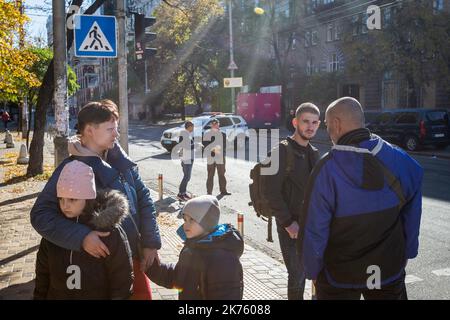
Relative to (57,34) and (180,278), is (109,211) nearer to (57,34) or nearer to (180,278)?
(180,278)

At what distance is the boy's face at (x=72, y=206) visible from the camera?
107 inches

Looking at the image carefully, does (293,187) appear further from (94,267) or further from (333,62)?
(333,62)

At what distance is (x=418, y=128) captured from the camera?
20984 millimetres

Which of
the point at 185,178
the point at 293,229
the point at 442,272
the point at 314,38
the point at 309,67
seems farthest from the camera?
the point at 309,67

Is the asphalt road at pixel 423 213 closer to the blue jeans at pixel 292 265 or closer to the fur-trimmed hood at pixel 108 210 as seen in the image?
the blue jeans at pixel 292 265

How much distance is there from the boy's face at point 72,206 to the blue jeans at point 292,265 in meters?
1.90

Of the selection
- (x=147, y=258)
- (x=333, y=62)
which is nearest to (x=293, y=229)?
(x=147, y=258)

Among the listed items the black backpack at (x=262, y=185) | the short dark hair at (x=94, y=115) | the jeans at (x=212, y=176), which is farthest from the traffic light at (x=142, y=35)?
the short dark hair at (x=94, y=115)

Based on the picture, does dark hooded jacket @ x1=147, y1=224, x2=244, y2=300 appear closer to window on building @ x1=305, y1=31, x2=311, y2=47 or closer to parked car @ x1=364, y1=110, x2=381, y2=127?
parked car @ x1=364, y1=110, x2=381, y2=127

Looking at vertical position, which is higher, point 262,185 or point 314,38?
point 314,38

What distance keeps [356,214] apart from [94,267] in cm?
147

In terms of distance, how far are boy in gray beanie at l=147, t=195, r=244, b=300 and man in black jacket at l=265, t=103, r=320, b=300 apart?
1.15m
